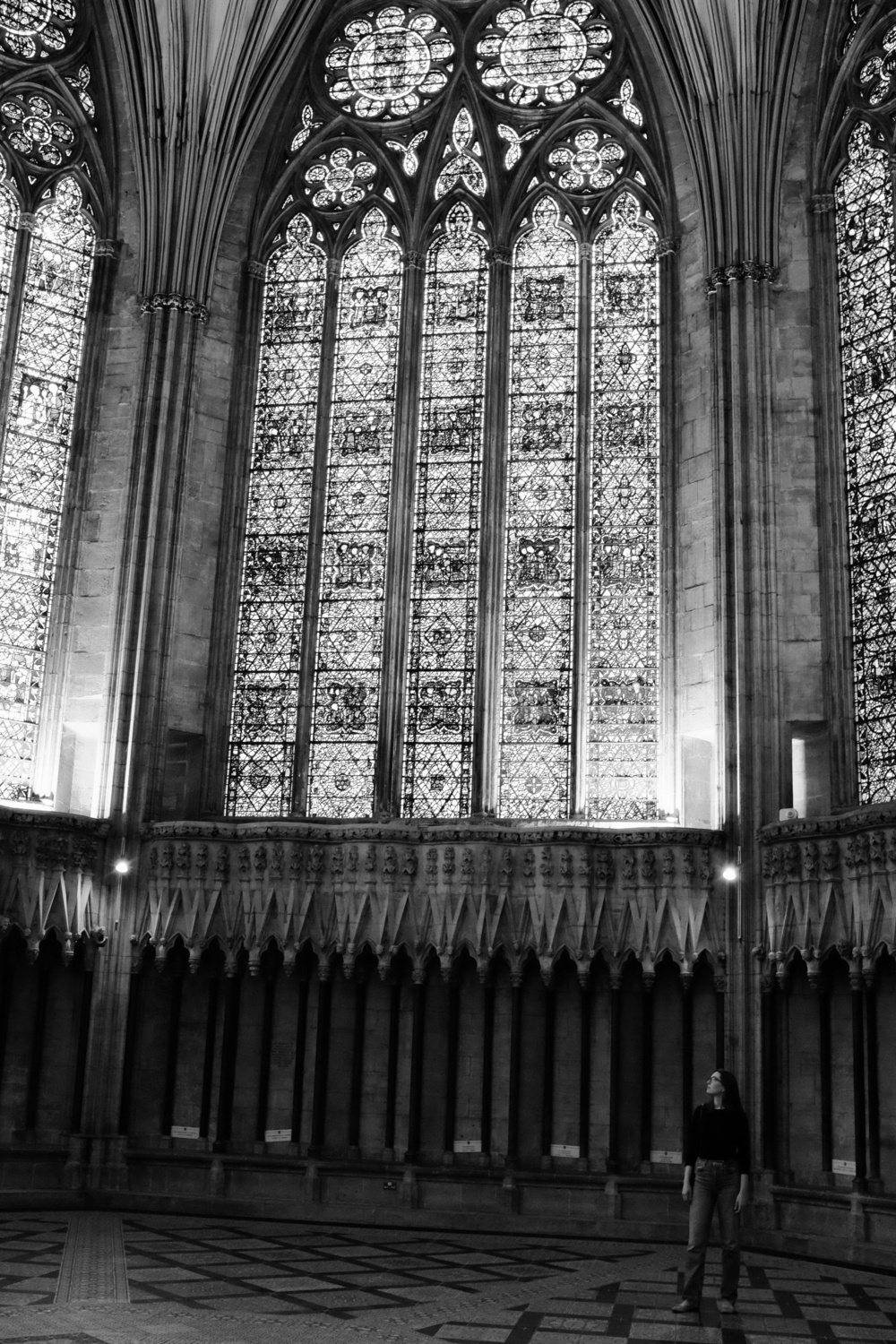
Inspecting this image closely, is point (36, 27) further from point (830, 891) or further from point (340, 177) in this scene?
point (830, 891)

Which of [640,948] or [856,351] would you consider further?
[856,351]

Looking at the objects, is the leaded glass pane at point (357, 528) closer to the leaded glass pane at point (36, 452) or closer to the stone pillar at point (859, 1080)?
the leaded glass pane at point (36, 452)

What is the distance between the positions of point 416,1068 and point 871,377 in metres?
10.7

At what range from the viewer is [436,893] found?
19359 millimetres

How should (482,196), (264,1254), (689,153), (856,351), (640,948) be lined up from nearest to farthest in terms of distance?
(264,1254), (640,948), (856,351), (689,153), (482,196)

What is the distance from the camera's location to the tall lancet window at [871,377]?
19.3 metres

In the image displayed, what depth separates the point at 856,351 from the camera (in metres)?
20.6

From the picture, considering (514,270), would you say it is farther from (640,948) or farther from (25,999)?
(25,999)

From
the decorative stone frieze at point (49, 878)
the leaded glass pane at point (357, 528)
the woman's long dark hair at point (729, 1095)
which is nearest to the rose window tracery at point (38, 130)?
the leaded glass pane at point (357, 528)

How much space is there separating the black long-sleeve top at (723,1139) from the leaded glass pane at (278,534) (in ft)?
33.7

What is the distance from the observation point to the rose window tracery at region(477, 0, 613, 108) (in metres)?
23.6

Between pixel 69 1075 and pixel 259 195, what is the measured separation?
43.9ft

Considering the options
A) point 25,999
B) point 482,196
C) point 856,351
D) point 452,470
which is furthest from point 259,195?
point 25,999

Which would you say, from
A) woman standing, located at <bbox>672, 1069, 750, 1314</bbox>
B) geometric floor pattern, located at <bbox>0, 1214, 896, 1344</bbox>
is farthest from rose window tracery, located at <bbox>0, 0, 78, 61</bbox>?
woman standing, located at <bbox>672, 1069, 750, 1314</bbox>
